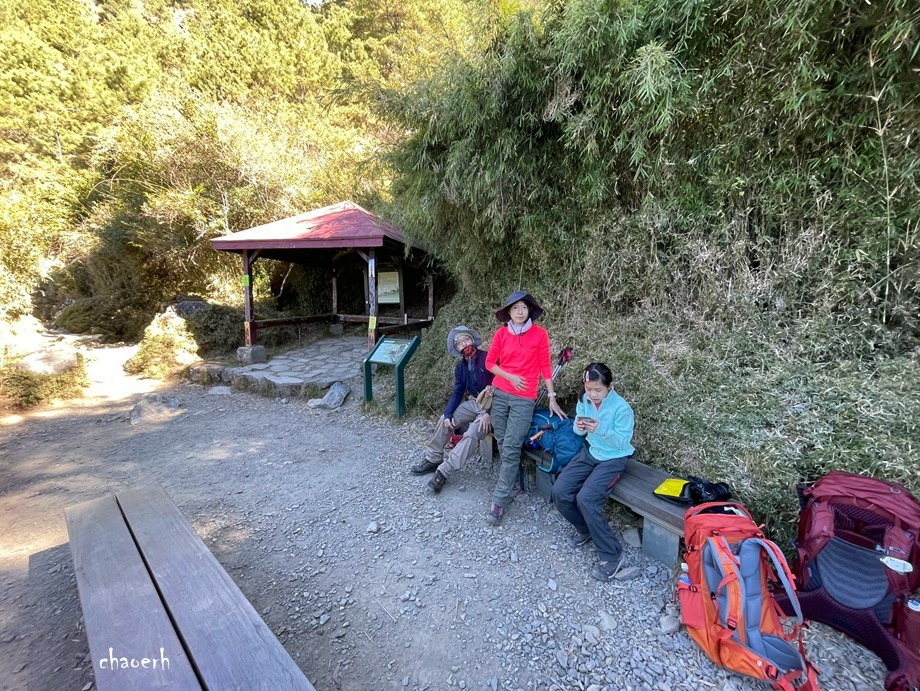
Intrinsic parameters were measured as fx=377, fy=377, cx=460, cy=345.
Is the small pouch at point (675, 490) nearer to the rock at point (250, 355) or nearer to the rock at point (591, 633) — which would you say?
the rock at point (591, 633)

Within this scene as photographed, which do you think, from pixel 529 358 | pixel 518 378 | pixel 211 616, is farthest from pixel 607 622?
pixel 211 616

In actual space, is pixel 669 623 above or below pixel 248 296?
below

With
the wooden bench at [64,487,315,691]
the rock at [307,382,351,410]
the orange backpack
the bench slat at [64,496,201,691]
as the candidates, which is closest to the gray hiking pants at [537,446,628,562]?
the orange backpack

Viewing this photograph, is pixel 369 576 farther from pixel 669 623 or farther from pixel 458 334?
pixel 458 334

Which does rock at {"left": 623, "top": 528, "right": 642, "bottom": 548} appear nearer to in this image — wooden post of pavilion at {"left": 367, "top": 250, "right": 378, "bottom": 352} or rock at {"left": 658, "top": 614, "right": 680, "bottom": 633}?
rock at {"left": 658, "top": 614, "right": 680, "bottom": 633}

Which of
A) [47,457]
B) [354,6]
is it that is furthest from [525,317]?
[354,6]

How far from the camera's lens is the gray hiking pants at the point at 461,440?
9.89ft

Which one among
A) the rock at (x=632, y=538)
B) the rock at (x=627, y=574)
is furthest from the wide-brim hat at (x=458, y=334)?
the rock at (x=627, y=574)

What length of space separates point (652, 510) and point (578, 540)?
0.57 metres

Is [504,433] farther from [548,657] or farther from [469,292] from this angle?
[469,292]

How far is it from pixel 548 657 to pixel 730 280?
283cm

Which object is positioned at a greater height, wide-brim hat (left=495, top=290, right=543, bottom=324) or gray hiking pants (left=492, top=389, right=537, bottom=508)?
wide-brim hat (left=495, top=290, right=543, bottom=324)

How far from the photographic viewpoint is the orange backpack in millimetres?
1492

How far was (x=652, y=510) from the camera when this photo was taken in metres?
2.17
